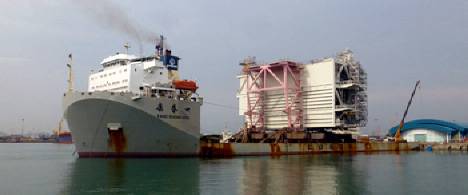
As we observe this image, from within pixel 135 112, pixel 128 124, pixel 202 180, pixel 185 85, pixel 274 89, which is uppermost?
pixel 274 89

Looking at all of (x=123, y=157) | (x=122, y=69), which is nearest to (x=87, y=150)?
(x=123, y=157)

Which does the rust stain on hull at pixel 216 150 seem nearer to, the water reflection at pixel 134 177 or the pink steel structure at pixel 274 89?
the water reflection at pixel 134 177

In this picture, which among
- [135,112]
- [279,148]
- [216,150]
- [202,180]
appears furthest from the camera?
[279,148]

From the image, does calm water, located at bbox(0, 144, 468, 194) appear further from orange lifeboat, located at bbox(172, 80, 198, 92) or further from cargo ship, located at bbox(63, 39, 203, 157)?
orange lifeboat, located at bbox(172, 80, 198, 92)

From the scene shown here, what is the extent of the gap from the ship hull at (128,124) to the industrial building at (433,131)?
50.3 metres

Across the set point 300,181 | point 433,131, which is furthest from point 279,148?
point 433,131

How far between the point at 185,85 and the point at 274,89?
1422 centimetres

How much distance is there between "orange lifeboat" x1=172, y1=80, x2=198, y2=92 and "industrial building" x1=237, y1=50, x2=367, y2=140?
12.8m

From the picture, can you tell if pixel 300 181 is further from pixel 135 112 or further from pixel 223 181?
pixel 135 112

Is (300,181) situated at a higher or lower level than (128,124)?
lower

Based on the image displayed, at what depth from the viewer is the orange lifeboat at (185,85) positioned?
35.6 m

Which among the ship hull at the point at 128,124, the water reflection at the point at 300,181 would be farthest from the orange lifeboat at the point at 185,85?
the water reflection at the point at 300,181

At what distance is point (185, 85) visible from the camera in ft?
117

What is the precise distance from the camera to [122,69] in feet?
117
